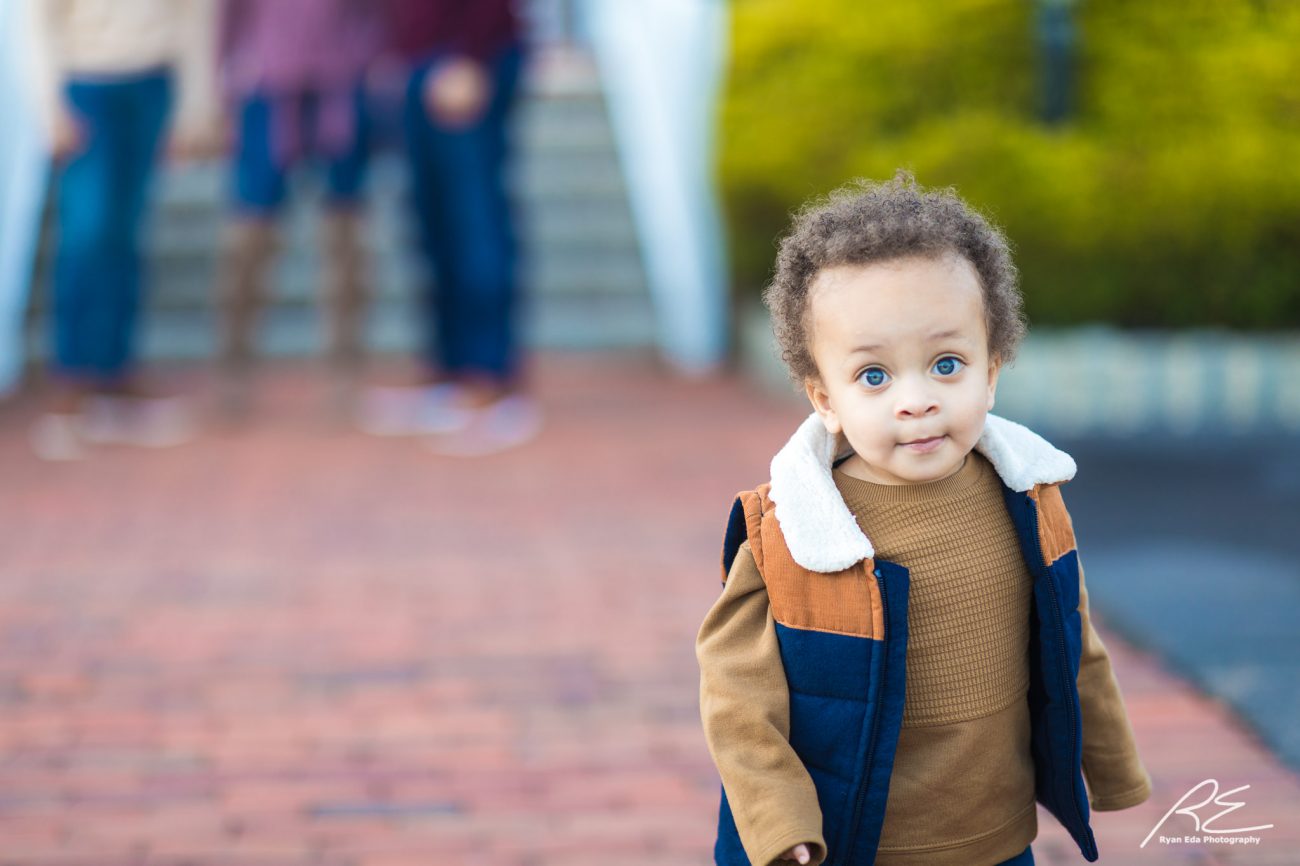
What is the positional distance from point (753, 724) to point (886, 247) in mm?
599

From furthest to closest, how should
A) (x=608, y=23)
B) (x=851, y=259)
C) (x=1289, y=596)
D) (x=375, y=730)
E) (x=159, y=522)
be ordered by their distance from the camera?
1. (x=608, y=23)
2. (x=159, y=522)
3. (x=1289, y=596)
4. (x=375, y=730)
5. (x=851, y=259)

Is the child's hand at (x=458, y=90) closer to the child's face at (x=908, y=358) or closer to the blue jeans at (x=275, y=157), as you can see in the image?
the blue jeans at (x=275, y=157)

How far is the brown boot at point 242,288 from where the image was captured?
23.4 feet

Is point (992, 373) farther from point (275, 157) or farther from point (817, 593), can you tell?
point (275, 157)

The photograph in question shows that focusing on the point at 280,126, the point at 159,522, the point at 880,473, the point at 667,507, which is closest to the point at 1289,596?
the point at 667,507

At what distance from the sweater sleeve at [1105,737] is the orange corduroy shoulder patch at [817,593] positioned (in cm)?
38

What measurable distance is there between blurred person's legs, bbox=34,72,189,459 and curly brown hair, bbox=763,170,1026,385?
543 centimetres

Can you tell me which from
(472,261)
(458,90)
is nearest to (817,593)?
(458,90)

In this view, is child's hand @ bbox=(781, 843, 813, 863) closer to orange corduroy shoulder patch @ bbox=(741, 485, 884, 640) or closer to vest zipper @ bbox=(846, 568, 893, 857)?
vest zipper @ bbox=(846, 568, 893, 857)

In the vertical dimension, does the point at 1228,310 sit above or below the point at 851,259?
below

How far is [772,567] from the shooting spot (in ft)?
6.79

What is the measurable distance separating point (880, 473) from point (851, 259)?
29 centimetres

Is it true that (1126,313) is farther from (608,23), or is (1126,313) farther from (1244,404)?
(608,23)

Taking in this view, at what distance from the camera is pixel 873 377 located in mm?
2029
